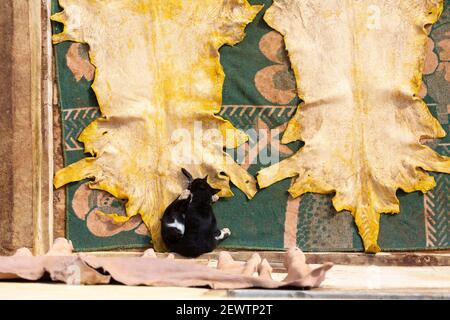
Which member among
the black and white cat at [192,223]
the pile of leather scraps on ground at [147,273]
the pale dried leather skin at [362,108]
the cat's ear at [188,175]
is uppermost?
the pale dried leather skin at [362,108]

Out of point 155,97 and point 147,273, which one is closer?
point 147,273

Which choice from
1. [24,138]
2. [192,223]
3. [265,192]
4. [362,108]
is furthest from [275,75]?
[24,138]

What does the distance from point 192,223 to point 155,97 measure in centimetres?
81

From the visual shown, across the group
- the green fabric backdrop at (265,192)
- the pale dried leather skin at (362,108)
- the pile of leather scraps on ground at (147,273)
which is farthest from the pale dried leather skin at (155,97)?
the pile of leather scraps on ground at (147,273)

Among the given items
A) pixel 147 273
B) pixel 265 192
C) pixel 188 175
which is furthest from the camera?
pixel 265 192

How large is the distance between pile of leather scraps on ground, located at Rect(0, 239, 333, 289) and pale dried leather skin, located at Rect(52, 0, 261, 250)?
4.09 feet

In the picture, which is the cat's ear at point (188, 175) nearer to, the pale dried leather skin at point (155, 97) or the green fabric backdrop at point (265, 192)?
the pale dried leather skin at point (155, 97)

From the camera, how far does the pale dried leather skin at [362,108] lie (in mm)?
5898

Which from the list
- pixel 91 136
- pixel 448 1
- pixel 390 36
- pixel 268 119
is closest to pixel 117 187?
pixel 91 136

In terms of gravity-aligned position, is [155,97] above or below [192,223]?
above

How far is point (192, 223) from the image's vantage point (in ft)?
18.8

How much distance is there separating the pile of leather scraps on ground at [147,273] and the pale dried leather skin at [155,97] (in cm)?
125

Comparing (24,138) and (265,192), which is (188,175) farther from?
(24,138)
